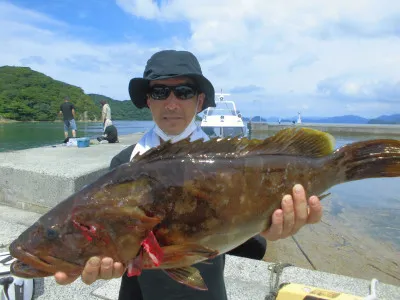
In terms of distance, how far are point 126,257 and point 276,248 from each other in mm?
7394

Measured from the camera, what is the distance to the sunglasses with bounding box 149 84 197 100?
2.92 metres

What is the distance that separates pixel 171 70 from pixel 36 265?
6.00 feet

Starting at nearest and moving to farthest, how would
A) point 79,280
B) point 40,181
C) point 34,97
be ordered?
point 79,280, point 40,181, point 34,97

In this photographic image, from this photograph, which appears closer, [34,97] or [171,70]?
[171,70]

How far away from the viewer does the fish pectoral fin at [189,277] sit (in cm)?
209

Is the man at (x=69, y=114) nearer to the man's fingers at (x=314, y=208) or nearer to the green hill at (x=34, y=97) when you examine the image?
the man's fingers at (x=314, y=208)

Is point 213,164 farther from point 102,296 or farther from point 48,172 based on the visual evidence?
point 48,172

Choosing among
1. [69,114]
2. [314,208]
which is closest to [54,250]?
[314,208]

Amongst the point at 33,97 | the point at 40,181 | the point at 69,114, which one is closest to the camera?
the point at 40,181

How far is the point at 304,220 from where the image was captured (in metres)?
2.35

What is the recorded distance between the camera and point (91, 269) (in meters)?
2.06

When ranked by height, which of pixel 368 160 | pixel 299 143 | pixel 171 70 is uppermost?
pixel 171 70

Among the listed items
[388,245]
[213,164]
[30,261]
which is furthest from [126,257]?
[388,245]

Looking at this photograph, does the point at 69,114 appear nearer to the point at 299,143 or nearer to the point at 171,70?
the point at 171,70
